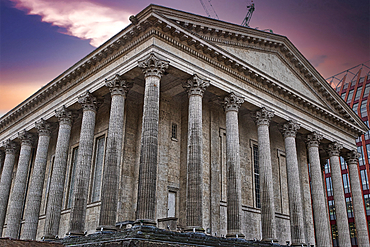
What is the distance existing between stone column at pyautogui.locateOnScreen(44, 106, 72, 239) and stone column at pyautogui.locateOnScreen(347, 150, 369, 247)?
975 inches

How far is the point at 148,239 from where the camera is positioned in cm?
1484

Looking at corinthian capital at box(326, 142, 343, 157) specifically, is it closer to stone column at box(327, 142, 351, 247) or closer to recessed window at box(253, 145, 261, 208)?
stone column at box(327, 142, 351, 247)

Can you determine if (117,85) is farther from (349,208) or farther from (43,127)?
(349,208)

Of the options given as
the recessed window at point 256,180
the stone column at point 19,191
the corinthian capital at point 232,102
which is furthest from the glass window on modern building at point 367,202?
the stone column at point 19,191

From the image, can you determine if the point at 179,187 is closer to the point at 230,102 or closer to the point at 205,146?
the point at 205,146

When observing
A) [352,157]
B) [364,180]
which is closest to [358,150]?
[364,180]

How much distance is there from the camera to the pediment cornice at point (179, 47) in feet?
68.2

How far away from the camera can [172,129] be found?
26.1 metres

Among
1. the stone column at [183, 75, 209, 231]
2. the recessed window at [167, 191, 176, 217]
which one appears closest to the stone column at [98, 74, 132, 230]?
the stone column at [183, 75, 209, 231]

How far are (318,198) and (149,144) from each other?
16.5 m

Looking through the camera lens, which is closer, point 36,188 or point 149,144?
point 149,144

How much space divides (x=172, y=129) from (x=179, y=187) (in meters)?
4.24

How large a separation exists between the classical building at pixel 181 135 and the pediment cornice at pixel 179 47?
0.08m

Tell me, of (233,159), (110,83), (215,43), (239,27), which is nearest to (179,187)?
(233,159)
